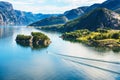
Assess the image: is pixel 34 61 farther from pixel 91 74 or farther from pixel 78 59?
pixel 91 74

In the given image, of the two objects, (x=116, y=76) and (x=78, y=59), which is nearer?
(x=116, y=76)

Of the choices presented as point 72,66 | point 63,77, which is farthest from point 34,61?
point 63,77

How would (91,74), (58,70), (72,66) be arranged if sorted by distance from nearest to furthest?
(91,74) → (58,70) → (72,66)

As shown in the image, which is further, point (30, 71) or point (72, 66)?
point (72, 66)

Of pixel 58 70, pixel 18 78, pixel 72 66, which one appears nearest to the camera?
pixel 18 78

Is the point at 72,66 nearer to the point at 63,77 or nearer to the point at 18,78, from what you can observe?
the point at 63,77

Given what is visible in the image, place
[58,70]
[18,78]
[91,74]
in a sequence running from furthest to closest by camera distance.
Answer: [58,70], [91,74], [18,78]

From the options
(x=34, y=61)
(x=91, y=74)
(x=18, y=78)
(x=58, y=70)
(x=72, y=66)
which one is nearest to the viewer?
(x=18, y=78)

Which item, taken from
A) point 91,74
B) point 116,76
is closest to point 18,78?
point 91,74

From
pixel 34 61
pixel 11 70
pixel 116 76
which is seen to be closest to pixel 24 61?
pixel 34 61
